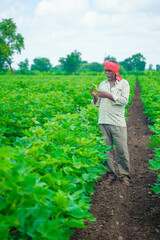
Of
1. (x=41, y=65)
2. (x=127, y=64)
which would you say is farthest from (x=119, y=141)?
(x=127, y=64)

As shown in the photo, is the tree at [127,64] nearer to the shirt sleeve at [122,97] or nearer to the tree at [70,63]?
the tree at [70,63]

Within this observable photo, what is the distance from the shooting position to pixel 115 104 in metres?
→ 3.72

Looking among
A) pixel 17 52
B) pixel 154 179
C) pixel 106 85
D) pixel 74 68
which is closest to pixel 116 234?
pixel 154 179

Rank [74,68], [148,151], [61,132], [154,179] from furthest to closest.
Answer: [74,68]
[148,151]
[154,179]
[61,132]

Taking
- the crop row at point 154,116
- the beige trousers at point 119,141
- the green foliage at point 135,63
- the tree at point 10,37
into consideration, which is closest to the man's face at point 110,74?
the beige trousers at point 119,141

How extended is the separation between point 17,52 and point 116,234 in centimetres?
6195

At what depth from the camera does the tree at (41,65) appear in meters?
86.2

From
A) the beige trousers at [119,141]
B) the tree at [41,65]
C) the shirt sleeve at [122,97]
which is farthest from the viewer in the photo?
the tree at [41,65]

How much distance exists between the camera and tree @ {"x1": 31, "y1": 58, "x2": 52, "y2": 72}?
8619 centimetres

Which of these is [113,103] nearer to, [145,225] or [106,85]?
[106,85]

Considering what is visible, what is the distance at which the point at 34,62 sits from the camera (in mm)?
90875

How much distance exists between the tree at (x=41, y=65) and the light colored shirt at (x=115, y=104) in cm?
8506

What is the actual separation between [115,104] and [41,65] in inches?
3435

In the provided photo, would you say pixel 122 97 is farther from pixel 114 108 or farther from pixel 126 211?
pixel 126 211
